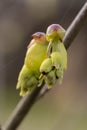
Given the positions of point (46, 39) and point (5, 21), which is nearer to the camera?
point (46, 39)

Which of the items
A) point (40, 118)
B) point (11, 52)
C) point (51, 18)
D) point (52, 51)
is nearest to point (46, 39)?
point (52, 51)

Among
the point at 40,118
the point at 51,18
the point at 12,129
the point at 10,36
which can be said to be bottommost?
the point at 40,118

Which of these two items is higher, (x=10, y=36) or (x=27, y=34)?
(x=10, y=36)

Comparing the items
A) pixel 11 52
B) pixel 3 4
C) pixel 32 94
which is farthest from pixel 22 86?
pixel 11 52

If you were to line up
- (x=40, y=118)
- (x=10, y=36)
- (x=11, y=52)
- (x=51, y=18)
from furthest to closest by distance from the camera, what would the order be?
(x=40, y=118)
(x=51, y=18)
(x=11, y=52)
(x=10, y=36)

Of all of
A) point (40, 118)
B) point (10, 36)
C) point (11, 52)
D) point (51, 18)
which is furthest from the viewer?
point (40, 118)

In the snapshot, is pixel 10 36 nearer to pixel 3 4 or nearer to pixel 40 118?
pixel 3 4
